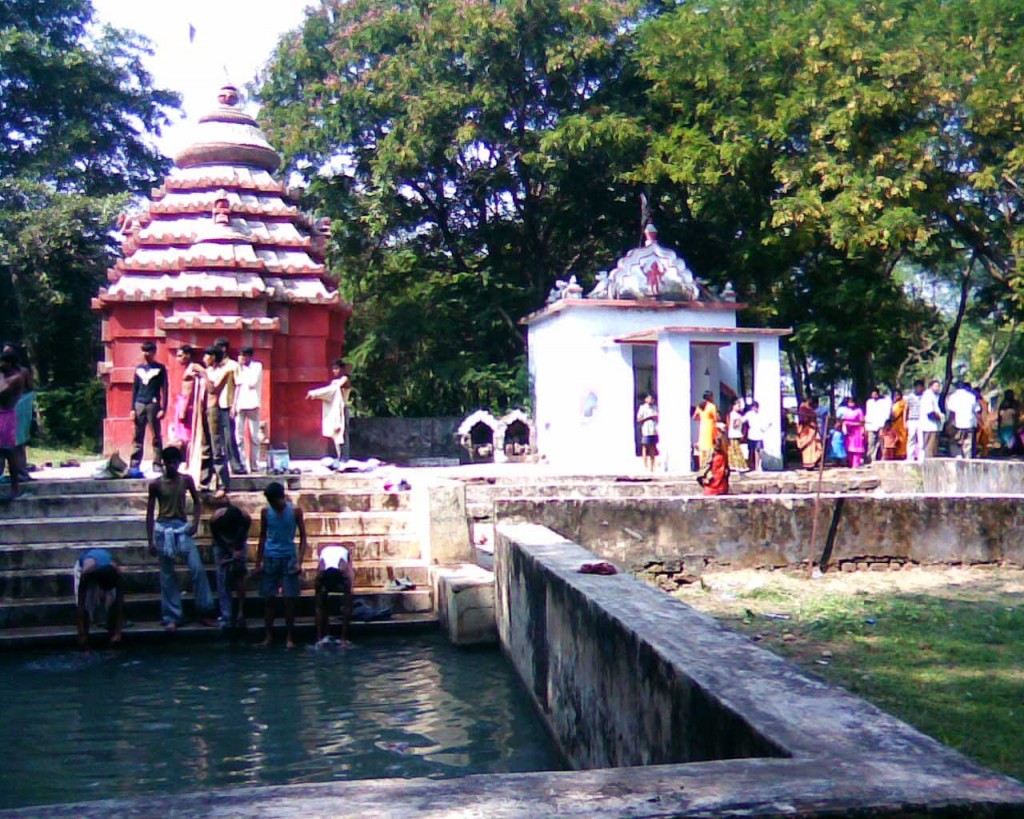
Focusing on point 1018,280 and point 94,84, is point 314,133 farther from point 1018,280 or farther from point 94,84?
point 1018,280

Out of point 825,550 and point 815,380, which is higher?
point 815,380

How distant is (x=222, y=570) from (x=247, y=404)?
3937mm

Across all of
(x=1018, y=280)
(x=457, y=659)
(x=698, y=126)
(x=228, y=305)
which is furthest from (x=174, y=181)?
(x=1018, y=280)

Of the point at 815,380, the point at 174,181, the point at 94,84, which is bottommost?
the point at 815,380

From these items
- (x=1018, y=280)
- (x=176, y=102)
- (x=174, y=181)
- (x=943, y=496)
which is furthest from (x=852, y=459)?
(x=176, y=102)

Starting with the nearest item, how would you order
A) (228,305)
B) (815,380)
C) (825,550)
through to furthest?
(825,550) < (228,305) < (815,380)

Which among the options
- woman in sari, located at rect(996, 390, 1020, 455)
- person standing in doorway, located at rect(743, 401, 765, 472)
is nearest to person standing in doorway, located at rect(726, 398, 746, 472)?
person standing in doorway, located at rect(743, 401, 765, 472)

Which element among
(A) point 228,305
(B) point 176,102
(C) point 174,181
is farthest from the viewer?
(B) point 176,102

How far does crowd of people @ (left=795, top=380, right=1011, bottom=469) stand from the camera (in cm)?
1895

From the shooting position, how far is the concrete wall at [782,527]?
1002cm

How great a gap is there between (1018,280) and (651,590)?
15.4m

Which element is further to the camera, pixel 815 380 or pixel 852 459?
pixel 815 380

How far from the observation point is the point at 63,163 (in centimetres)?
2928

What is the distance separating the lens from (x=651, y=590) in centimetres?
573
